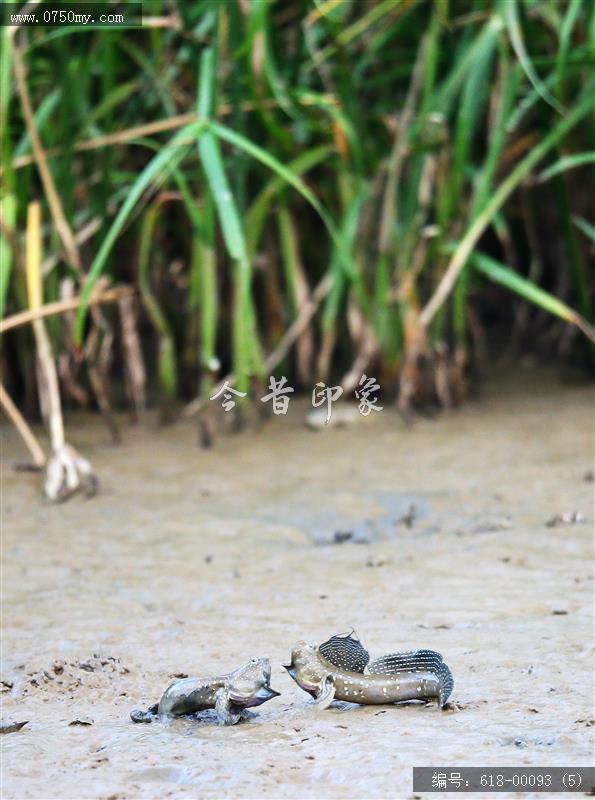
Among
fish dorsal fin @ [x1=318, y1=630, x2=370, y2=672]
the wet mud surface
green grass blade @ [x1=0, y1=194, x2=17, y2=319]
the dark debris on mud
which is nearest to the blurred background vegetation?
green grass blade @ [x1=0, y1=194, x2=17, y2=319]

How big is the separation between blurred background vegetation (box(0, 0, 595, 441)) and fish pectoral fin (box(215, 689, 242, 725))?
1361 mm

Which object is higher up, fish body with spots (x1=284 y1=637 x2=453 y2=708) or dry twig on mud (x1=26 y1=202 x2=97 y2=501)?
dry twig on mud (x1=26 y1=202 x2=97 y2=501)

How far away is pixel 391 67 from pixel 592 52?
2.31ft

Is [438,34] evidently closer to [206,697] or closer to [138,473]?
[138,473]

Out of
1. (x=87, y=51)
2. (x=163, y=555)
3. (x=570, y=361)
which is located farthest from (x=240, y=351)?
(x=570, y=361)

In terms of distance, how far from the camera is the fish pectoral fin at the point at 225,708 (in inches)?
56.9

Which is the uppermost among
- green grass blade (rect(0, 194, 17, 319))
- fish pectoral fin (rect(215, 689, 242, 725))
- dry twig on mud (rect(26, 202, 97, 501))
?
green grass blade (rect(0, 194, 17, 319))

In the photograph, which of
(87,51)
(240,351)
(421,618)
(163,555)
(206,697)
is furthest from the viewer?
(87,51)

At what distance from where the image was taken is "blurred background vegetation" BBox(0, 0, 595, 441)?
2934 mm

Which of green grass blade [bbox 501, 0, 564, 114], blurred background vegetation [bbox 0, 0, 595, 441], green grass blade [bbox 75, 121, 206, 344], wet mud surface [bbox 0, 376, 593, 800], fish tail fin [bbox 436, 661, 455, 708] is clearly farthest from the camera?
blurred background vegetation [bbox 0, 0, 595, 441]

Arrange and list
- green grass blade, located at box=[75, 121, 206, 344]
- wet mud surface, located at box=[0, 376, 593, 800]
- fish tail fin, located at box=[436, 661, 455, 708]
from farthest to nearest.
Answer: green grass blade, located at box=[75, 121, 206, 344] < fish tail fin, located at box=[436, 661, 455, 708] < wet mud surface, located at box=[0, 376, 593, 800]

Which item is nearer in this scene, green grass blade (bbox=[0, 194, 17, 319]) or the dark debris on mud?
the dark debris on mud

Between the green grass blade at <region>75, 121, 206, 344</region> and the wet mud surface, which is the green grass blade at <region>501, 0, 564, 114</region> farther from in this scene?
the wet mud surface

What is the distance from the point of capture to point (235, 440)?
327cm
